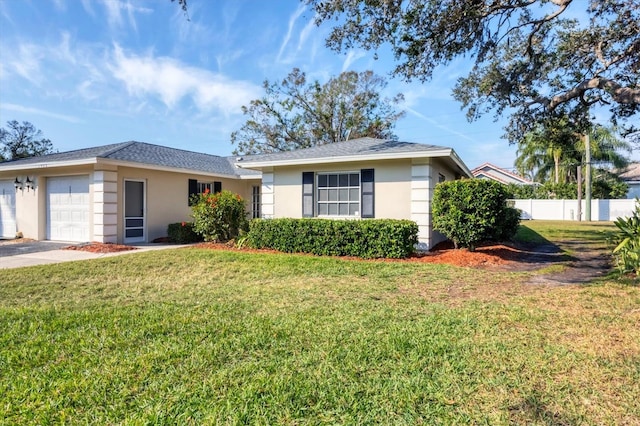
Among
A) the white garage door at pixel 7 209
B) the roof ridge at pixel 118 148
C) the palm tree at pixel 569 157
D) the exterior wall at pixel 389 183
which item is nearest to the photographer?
the exterior wall at pixel 389 183

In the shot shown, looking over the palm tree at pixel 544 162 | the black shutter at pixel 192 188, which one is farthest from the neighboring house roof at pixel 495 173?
the black shutter at pixel 192 188

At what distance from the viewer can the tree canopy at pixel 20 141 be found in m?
32.7

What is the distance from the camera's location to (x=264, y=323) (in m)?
4.41

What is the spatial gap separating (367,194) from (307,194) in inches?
81.2

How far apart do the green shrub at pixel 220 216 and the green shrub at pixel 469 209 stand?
6.18m

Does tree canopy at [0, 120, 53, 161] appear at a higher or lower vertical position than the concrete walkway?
Answer: higher

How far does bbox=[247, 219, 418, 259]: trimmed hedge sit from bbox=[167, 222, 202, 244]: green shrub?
369cm

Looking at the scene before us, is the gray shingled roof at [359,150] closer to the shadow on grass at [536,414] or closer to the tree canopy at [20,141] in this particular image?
the shadow on grass at [536,414]

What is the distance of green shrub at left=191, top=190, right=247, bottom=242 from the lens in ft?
38.8

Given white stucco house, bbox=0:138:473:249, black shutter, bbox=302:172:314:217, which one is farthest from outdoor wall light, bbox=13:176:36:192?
black shutter, bbox=302:172:314:217

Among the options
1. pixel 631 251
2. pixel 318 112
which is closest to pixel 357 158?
pixel 631 251

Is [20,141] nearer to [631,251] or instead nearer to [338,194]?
[338,194]

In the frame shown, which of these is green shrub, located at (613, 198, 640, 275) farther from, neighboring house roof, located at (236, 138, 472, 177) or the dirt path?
neighboring house roof, located at (236, 138, 472, 177)

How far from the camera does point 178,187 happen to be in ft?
48.4
